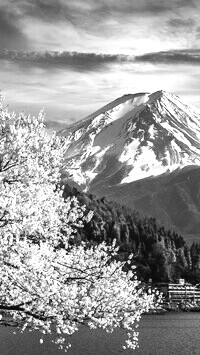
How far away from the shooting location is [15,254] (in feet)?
62.2

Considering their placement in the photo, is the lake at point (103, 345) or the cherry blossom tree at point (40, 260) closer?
the cherry blossom tree at point (40, 260)

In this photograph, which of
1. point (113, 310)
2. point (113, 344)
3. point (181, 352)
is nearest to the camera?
point (113, 310)

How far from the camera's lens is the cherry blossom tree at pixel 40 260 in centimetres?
1903

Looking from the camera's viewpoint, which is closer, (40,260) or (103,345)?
(40,260)

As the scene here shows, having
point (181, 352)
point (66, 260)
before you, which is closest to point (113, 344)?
point (181, 352)

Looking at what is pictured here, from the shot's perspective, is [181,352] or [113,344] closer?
[181,352]

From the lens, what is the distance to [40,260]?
65.2 feet

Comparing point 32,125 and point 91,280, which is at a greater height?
point 32,125

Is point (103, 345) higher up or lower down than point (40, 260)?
higher up

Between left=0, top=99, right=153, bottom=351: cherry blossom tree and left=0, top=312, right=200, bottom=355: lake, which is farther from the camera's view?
left=0, top=312, right=200, bottom=355: lake

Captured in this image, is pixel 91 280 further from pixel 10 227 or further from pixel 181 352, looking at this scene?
pixel 181 352

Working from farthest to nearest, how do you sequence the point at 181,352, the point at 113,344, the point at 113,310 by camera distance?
the point at 113,344, the point at 181,352, the point at 113,310

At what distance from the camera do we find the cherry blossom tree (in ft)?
62.4

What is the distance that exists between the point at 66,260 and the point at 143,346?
7183 centimetres
